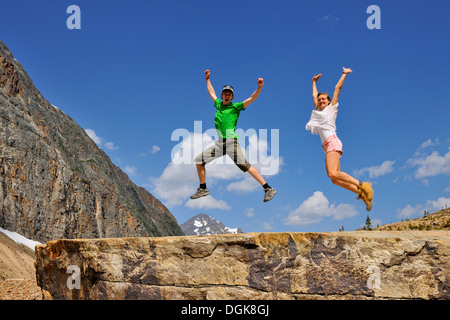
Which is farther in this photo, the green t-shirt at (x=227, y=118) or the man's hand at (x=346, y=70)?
the green t-shirt at (x=227, y=118)

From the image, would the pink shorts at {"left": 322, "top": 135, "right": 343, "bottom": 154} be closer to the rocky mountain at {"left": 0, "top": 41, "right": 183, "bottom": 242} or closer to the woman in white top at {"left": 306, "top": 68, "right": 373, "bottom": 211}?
the woman in white top at {"left": 306, "top": 68, "right": 373, "bottom": 211}

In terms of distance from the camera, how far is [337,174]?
6.69 metres

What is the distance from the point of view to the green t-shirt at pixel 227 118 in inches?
296

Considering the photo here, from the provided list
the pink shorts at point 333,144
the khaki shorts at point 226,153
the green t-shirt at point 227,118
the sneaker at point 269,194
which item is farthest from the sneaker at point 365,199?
the green t-shirt at point 227,118

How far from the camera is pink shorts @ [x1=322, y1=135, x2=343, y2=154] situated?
6.70 meters

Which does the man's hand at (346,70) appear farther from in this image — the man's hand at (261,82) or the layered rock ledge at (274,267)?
the layered rock ledge at (274,267)

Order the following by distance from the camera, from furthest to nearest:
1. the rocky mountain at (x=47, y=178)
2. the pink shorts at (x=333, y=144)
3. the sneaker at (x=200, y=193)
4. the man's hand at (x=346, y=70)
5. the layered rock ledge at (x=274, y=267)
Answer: the rocky mountain at (x=47, y=178) → the sneaker at (x=200, y=193) → the man's hand at (x=346, y=70) → the pink shorts at (x=333, y=144) → the layered rock ledge at (x=274, y=267)

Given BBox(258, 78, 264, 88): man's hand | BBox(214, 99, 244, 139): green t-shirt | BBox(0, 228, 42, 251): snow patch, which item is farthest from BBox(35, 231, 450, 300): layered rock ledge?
BBox(0, 228, 42, 251): snow patch

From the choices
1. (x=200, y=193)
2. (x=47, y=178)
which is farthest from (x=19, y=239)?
(x=200, y=193)

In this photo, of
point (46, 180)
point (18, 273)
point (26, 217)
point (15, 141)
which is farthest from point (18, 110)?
point (18, 273)

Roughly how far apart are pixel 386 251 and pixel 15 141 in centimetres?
6000

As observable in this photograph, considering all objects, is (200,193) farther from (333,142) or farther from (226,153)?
(333,142)

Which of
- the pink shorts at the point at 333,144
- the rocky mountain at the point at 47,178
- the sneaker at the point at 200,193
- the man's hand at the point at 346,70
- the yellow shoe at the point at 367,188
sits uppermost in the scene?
the rocky mountain at the point at 47,178
